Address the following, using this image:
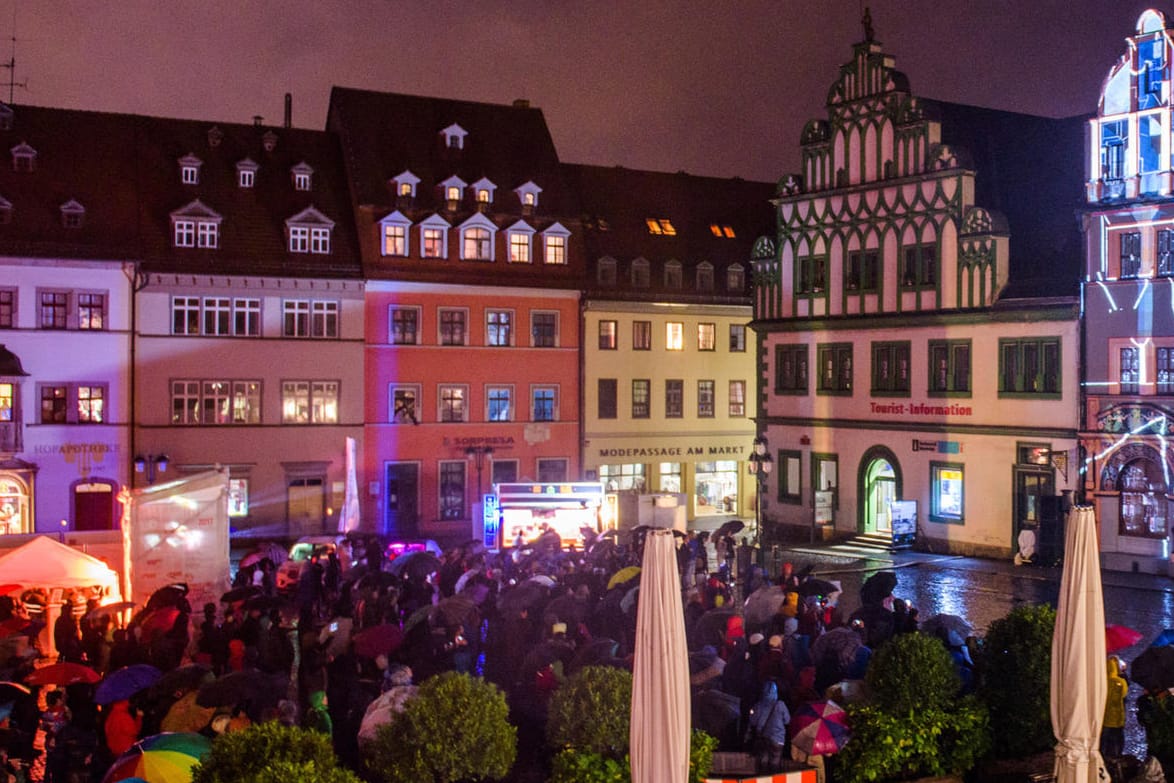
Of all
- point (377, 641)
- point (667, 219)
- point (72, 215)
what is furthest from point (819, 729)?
point (667, 219)

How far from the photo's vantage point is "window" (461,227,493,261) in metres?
44.5

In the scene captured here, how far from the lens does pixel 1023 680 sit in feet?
46.6

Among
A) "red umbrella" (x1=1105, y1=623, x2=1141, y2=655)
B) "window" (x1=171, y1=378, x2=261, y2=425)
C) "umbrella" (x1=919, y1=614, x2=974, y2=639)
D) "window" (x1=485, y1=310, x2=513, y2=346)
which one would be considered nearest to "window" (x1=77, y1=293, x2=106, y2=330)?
"window" (x1=171, y1=378, x2=261, y2=425)

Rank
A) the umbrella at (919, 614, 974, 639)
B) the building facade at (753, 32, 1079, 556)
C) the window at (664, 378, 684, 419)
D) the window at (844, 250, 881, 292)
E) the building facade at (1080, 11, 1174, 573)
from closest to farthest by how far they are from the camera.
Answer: the umbrella at (919, 614, 974, 639)
the building facade at (1080, 11, 1174, 573)
the building facade at (753, 32, 1079, 556)
the window at (844, 250, 881, 292)
the window at (664, 378, 684, 419)

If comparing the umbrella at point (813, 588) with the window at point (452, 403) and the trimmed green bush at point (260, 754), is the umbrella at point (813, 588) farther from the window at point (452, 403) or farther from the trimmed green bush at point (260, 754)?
the window at point (452, 403)

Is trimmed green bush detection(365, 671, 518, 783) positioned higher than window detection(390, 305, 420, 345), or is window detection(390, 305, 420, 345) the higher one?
window detection(390, 305, 420, 345)

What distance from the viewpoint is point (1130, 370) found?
32.6m

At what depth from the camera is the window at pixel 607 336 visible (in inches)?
1834

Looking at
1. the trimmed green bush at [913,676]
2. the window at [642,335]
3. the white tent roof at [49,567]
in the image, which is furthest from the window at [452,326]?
the trimmed green bush at [913,676]

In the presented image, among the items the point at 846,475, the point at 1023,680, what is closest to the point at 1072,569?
the point at 1023,680

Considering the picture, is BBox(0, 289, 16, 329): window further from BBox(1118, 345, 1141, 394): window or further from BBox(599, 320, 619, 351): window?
BBox(1118, 345, 1141, 394): window

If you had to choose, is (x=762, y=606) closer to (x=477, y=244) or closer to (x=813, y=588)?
(x=813, y=588)

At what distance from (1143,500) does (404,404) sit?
22.8 meters

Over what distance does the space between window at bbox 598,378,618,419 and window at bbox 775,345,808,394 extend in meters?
6.42
